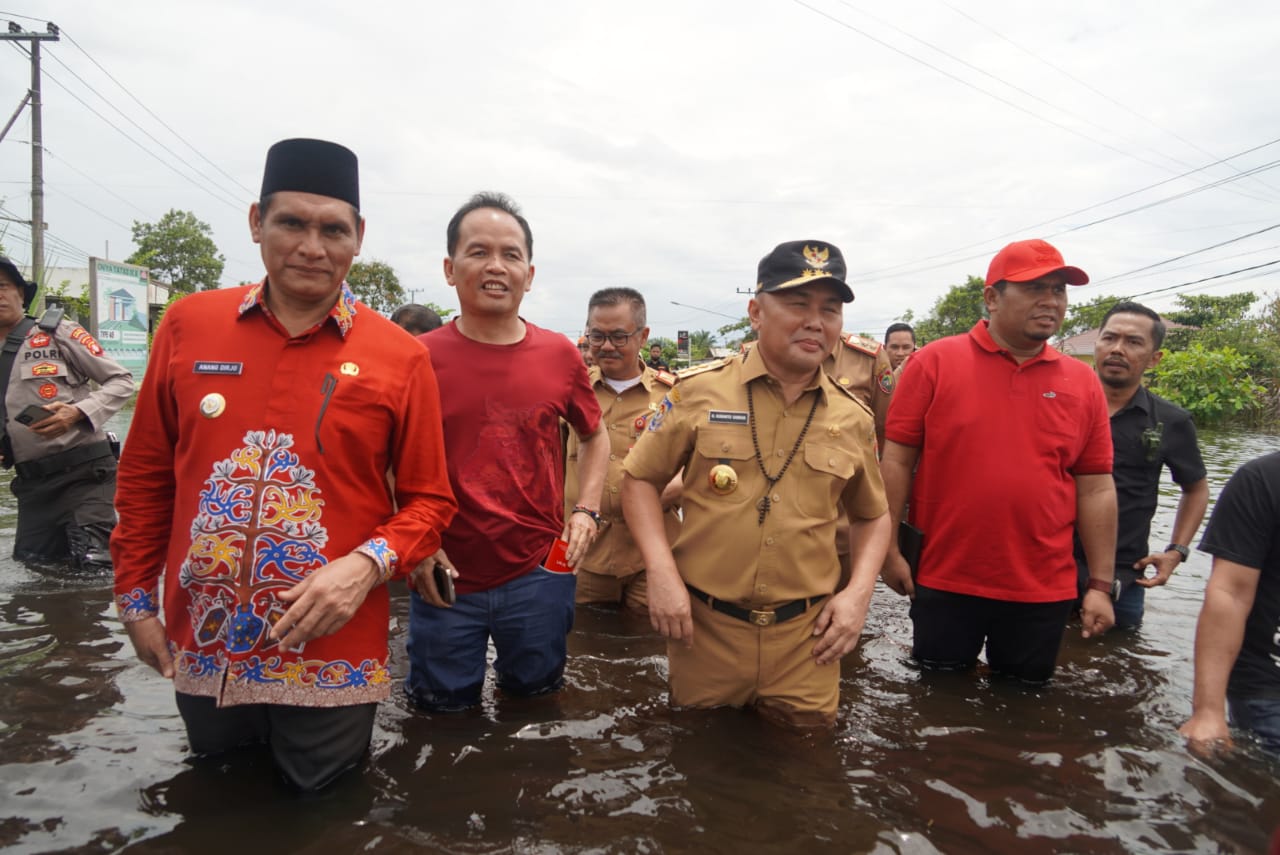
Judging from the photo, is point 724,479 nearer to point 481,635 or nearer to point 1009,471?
point 481,635

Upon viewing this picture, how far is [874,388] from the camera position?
15.3 ft

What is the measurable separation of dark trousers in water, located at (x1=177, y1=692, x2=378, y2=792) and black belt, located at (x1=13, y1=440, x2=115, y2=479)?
10.7 feet

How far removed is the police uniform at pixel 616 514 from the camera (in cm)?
456

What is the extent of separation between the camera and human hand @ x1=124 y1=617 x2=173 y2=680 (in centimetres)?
212

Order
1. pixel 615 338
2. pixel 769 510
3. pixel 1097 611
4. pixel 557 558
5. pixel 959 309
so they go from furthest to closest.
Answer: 1. pixel 959 309
2. pixel 615 338
3. pixel 1097 611
4. pixel 557 558
5. pixel 769 510

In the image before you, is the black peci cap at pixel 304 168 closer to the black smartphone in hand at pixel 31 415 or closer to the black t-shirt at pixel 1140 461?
the black smartphone in hand at pixel 31 415

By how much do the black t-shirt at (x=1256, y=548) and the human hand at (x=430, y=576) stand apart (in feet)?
8.84

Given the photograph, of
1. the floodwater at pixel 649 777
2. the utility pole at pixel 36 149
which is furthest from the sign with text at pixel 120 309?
the floodwater at pixel 649 777

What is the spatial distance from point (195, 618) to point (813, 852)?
198cm

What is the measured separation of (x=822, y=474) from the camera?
2.68m

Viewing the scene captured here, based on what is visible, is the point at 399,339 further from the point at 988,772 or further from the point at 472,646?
the point at 988,772

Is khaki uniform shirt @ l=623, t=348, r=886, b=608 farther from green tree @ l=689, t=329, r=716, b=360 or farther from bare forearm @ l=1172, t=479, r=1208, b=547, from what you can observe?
green tree @ l=689, t=329, r=716, b=360

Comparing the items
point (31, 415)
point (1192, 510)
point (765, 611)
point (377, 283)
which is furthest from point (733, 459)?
point (377, 283)

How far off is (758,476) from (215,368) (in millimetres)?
1800
